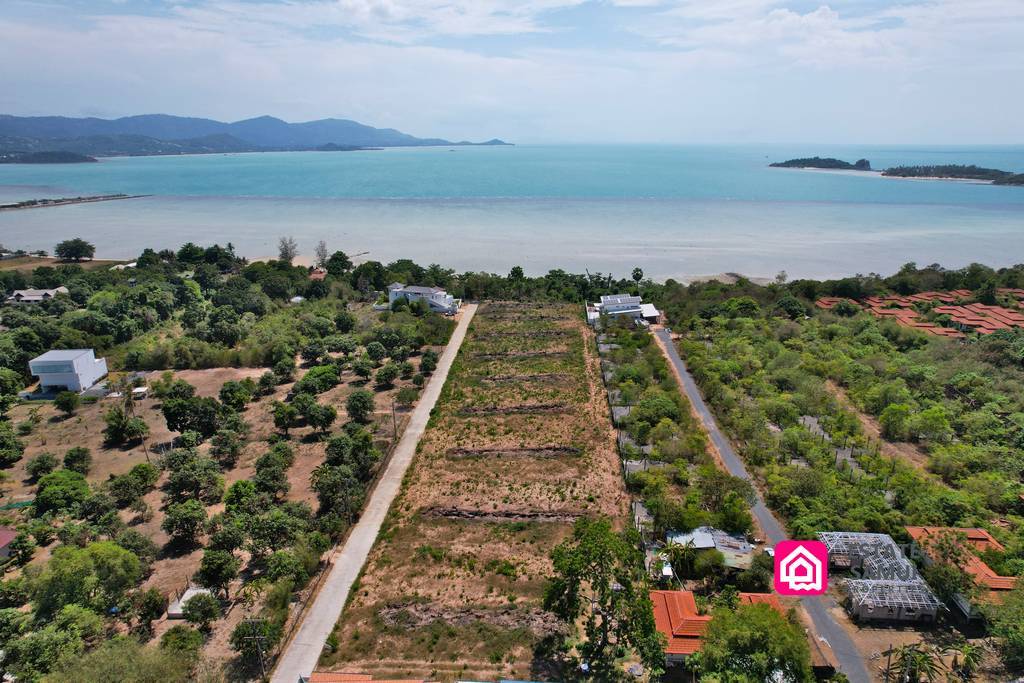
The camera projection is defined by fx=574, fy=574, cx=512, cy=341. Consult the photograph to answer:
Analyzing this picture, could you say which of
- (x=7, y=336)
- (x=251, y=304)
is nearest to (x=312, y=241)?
(x=251, y=304)

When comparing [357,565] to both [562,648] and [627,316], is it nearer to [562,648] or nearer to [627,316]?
[562,648]

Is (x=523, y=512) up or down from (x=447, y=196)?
down

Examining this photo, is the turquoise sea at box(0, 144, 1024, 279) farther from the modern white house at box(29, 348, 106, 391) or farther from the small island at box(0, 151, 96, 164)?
the small island at box(0, 151, 96, 164)

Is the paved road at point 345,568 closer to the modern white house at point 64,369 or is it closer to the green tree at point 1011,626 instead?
the green tree at point 1011,626

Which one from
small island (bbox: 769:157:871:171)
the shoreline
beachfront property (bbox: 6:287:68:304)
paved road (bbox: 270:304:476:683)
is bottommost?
paved road (bbox: 270:304:476:683)

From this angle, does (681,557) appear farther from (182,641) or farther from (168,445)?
(168,445)

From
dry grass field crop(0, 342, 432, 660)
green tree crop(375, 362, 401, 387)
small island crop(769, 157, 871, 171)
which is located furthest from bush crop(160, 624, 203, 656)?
Result: small island crop(769, 157, 871, 171)

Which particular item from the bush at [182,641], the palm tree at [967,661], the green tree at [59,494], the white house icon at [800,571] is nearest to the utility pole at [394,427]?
the green tree at [59,494]
